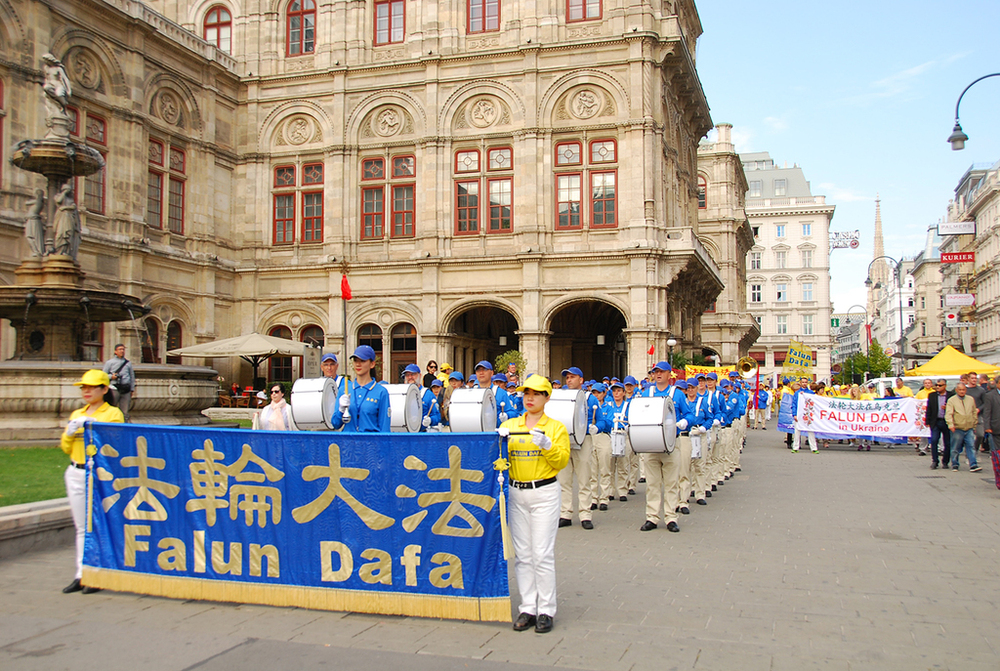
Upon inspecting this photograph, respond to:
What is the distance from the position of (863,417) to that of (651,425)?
1384 cm

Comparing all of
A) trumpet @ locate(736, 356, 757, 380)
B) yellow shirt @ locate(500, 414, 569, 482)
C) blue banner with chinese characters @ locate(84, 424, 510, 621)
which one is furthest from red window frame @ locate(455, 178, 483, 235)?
yellow shirt @ locate(500, 414, 569, 482)

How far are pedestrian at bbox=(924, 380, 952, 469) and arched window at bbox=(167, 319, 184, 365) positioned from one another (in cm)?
2507

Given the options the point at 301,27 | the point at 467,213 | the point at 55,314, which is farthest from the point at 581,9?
the point at 55,314

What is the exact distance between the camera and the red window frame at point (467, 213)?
32219 millimetres

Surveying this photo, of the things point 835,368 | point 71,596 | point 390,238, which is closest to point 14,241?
point 390,238

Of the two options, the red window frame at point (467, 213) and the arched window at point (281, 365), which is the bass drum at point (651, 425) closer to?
the red window frame at point (467, 213)

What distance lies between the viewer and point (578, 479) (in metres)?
11.0

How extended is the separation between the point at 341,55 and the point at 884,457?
2569 centimetres

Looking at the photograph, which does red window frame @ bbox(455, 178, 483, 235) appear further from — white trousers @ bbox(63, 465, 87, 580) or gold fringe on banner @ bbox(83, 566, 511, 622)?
gold fringe on banner @ bbox(83, 566, 511, 622)

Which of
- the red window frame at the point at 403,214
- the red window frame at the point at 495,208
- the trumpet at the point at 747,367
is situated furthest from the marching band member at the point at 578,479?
the trumpet at the point at 747,367

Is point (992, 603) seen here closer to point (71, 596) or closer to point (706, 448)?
point (706, 448)

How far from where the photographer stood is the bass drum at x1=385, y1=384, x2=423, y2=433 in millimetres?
10930

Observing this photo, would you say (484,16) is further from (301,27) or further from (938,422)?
(938,422)

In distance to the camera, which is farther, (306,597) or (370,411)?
(370,411)
